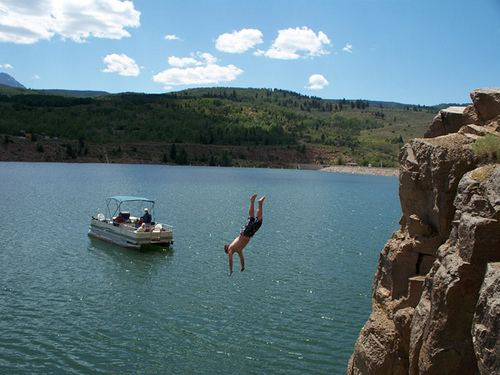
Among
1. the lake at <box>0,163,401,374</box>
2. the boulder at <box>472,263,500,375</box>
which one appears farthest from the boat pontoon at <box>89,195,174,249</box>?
the boulder at <box>472,263,500,375</box>

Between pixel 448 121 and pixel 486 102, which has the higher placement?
pixel 486 102

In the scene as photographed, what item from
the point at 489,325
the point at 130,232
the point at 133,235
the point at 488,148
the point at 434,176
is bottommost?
the point at 133,235

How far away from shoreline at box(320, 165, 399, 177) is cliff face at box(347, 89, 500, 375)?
17628cm

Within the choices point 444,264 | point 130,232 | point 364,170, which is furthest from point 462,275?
point 364,170

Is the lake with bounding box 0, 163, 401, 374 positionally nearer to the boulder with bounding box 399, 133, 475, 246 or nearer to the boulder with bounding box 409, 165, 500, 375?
the boulder with bounding box 399, 133, 475, 246

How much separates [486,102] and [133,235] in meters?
30.9

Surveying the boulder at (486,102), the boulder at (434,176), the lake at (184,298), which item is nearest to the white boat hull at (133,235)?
the lake at (184,298)

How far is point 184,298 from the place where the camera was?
86.5ft

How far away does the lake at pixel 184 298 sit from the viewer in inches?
752

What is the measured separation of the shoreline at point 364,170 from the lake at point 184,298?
137464mm

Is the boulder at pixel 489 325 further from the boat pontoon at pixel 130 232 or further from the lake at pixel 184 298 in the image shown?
the boat pontoon at pixel 130 232

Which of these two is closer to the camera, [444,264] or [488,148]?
[444,264]

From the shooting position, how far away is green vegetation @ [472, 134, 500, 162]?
10.8 m

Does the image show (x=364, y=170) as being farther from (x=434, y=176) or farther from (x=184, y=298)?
(x=434, y=176)
